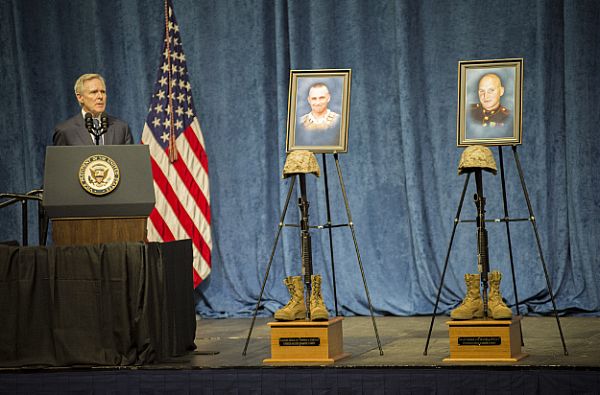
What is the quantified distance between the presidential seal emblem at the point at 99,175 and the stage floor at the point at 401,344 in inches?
39.6

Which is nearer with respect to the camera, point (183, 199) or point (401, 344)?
point (401, 344)

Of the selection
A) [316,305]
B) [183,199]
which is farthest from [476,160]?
[183,199]

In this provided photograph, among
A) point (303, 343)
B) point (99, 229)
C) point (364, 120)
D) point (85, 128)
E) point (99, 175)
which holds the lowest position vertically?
point (303, 343)

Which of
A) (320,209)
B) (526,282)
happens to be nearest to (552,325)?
(526,282)

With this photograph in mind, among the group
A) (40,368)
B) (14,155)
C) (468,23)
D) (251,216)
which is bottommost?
(40,368)

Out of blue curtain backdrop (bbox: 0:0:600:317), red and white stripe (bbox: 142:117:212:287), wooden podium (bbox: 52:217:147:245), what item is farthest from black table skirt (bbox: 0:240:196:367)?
blue curtain backdrop (bbox: 0:0:600:317)

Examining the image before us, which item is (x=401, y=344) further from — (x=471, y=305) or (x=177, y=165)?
(x=177, y=165)

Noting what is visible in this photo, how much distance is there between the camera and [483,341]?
185 inches

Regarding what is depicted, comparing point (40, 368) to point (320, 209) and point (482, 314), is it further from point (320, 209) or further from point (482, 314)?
point (320, 209)

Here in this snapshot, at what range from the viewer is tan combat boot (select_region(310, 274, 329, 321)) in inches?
192

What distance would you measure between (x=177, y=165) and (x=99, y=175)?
2510mm

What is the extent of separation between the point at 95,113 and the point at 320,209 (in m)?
2.34

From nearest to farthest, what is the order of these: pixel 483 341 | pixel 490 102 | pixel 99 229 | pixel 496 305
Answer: pixel 483 341 < pixel 496 305 < pixel 99 229 < pixel 490 102

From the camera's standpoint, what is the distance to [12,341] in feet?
16.6
